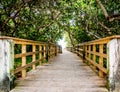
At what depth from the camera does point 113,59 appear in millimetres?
5062

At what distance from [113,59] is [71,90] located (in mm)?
991

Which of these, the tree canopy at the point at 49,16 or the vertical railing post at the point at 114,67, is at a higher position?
the tree canopy at the point at 49,16

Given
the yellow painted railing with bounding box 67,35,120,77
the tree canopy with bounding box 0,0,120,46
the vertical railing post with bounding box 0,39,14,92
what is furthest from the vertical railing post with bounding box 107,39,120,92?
the tree canopy with bounding box 0,0,120,46

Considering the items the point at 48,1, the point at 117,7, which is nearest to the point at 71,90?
the point at 117,7

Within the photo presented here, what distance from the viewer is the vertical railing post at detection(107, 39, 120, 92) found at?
16.3ft

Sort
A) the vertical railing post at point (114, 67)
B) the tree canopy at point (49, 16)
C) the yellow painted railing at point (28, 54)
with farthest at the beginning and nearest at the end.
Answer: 1. the tree canopy at point (49, 16)
2. the yellow painted railing at point (28, 54)
3. the vertical railing post at point (114, 67)

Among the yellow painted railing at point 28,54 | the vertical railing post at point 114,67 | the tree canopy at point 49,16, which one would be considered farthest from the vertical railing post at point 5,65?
the tree canopy at point 49,16

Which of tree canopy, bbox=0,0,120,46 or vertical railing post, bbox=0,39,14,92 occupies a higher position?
tree canopy, bbox=0,0,120,46

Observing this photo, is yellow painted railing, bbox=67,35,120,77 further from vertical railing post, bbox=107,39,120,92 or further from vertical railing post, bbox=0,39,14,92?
vertical railing post, bbox=0,39,14,92

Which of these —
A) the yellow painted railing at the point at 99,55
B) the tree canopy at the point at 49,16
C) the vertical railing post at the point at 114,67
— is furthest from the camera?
the tree canopy at the point at 49,16

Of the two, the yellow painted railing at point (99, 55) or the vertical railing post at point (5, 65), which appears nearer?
the vertical railing post at point (5, 65)

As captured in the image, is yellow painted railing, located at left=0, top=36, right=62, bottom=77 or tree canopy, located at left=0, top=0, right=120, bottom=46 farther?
tree canopy, located at left=0, top=0, right=120, bottom=46

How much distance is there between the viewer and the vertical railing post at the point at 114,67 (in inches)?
196

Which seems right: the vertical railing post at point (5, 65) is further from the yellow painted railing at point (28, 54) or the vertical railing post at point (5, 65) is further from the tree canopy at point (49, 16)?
the tree canopy at point (49, 16)
